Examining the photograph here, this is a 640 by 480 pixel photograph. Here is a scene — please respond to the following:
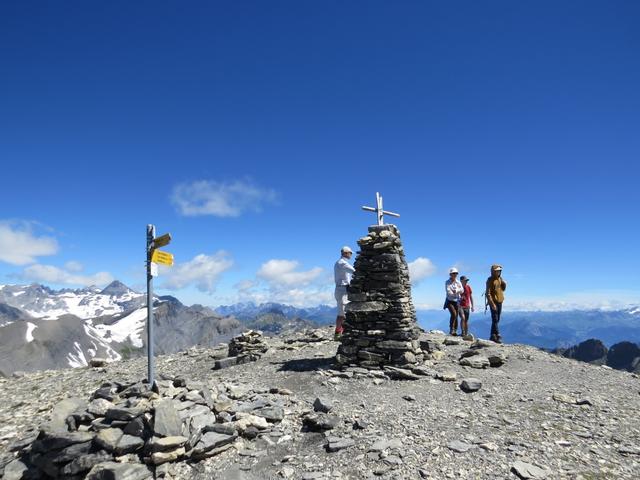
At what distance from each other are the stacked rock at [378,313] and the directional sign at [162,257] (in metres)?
8.21

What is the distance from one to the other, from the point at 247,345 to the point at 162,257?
11265mm

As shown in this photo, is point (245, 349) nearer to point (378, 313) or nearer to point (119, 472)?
point (378, 313)

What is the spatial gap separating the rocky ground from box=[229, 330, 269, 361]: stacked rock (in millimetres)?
2584

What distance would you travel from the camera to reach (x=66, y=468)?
28.1 feet

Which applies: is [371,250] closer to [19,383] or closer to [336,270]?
[336,270]

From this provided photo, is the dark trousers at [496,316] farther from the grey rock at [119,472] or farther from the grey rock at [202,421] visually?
the grey rock at [119,472]

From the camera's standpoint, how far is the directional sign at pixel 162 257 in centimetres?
1083

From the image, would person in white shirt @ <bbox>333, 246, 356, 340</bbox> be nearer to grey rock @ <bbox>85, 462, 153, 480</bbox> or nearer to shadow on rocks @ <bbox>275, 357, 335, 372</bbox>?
shadow on rocks @ <bbox>275, 357, 335, 372</bbox>

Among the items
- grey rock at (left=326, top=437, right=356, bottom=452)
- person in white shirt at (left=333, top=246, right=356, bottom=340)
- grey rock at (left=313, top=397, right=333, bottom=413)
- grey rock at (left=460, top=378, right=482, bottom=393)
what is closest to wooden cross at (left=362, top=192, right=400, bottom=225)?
person in white shirt at (left=333, top=246, right=356, bottom=340)

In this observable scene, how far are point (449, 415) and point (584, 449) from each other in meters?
3.27

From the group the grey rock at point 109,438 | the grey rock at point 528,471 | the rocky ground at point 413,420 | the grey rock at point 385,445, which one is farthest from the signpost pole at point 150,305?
the grey rock at point 528,471

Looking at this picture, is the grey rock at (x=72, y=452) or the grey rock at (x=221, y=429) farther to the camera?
the grey rock at (x=221, y=429)

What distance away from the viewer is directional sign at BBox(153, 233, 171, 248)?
34.6ft

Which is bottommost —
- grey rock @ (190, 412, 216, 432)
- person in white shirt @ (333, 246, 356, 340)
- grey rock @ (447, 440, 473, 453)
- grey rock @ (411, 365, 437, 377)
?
grey rock @ (447, 440, 473, 453)
